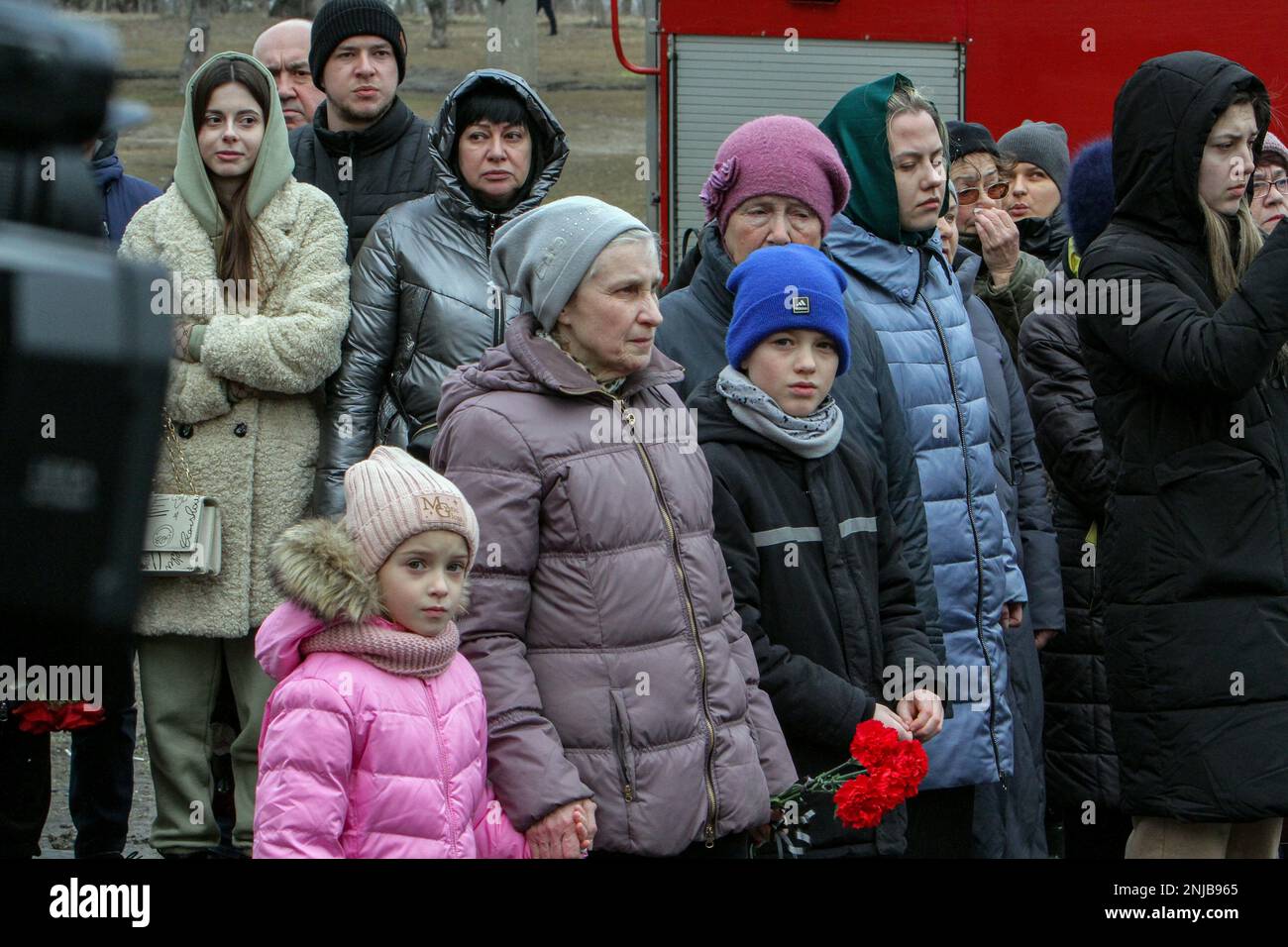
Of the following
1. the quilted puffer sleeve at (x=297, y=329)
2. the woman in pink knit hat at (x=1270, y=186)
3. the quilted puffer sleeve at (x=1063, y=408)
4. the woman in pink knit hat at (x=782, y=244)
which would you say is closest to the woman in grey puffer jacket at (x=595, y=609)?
the woman in pink knit hat at (x=782, y=244)

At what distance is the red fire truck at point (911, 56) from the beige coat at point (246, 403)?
3.66 metres

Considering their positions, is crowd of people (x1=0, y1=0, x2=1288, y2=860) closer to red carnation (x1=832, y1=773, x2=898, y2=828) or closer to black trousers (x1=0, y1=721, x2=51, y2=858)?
black trousers (x1=0, y1=721, x2=51, y2=858)

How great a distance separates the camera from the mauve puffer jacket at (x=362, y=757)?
3029 millimetres

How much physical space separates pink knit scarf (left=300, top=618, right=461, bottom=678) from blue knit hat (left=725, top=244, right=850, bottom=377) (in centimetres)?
117

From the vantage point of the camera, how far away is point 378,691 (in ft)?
10.3

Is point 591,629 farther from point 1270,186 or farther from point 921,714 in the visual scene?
point 1270,186

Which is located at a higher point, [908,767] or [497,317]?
[497,317]

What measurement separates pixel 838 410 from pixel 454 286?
1.42 m

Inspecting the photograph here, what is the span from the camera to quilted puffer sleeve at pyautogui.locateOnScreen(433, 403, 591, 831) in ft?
10.6

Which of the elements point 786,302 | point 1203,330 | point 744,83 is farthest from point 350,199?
point 744,83

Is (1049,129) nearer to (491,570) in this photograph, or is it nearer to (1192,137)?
(1192,137)

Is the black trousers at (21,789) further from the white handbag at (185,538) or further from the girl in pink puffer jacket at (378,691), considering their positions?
the girl in pink puffer jacket at (378,691)

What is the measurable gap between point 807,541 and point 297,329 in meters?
1.76
